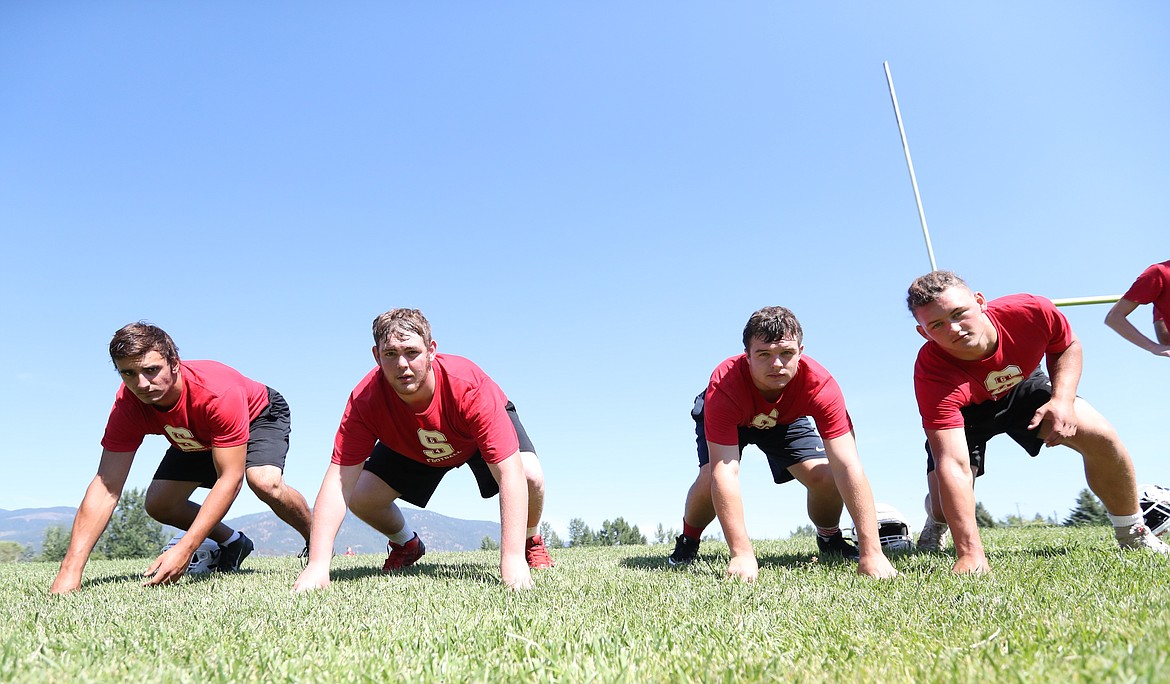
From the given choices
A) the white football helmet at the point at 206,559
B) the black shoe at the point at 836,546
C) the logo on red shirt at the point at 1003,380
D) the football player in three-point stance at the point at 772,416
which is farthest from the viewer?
the white football helmet at the point at 206,559

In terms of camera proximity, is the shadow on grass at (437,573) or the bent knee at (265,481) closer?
the shadow on grass at (437,573)

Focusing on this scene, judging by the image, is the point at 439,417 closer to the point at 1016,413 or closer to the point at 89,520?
the point at 89,520

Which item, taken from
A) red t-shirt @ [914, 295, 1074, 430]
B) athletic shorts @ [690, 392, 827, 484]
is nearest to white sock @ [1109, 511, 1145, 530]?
red t-shirt @ [914, 295, 1074, 430]

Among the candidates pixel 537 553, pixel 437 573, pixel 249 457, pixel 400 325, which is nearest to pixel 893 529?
pixel 537 553

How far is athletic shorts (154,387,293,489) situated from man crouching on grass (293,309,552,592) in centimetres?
95

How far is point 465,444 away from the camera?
5508mm

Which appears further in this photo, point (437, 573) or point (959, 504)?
point (437, 573)

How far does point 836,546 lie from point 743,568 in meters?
2.14

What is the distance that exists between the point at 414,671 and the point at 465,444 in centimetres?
332

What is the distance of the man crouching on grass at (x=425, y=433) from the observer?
14.6ft

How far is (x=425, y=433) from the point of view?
526 cm

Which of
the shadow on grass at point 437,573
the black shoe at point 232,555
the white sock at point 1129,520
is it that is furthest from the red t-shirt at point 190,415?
the white sock at point 1129,520

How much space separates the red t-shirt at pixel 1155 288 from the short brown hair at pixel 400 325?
539cm

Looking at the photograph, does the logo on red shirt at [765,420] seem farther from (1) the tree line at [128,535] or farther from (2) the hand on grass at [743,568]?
(1) the tree line at [128,535]
